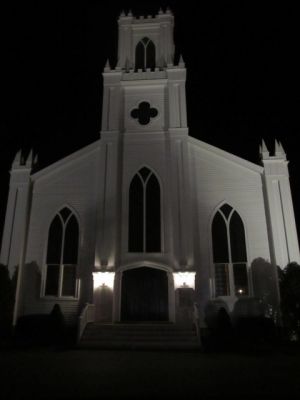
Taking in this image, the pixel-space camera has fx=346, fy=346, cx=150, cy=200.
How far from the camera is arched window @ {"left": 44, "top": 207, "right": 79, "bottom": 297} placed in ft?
58.6

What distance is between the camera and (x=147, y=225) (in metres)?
18.3

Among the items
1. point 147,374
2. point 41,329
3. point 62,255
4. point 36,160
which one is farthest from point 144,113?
point 147,374

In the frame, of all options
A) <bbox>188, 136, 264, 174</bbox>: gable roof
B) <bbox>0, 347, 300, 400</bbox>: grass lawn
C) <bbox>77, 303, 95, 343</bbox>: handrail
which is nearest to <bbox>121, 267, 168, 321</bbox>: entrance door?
<bbox>77, 303, 95, 343</bbox>: handrail

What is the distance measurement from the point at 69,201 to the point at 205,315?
9.31 meters

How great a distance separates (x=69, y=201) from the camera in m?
19.1

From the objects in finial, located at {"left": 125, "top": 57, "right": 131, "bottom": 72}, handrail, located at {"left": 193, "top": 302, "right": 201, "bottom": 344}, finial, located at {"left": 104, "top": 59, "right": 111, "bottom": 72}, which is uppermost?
finial, located at {"left": 125, "top": 57, "right": 131, "bottom": 72}

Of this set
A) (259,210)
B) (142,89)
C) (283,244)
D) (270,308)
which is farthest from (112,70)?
(270,308)

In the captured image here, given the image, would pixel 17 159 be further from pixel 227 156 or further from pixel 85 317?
pixel 227 156

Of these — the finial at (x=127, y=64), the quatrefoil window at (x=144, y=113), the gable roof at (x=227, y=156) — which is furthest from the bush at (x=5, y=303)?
the finial at (x=127, y=64)

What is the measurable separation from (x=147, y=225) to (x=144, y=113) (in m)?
7.12

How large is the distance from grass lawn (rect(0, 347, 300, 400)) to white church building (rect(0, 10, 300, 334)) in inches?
187

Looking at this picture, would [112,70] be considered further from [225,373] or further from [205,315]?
[225,373]

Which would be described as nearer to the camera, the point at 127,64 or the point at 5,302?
the point at 5,302

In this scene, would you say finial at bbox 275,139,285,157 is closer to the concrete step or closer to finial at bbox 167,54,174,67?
finial at bbox 167,54,174,67
